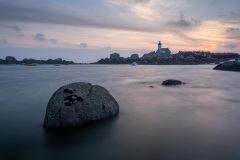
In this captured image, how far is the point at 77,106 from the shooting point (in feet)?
42.0

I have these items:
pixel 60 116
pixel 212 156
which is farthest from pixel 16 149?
pixel 212 156

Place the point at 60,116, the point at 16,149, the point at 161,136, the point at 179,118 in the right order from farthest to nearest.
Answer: the point at 179,118, the point at 60,116, the point at 161,136, the point at 16,149

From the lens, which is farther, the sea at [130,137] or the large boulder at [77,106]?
the large boulder at [77,106]

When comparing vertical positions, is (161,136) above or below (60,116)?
below

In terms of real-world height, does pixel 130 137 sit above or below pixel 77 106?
below

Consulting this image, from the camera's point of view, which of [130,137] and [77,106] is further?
[77,106]

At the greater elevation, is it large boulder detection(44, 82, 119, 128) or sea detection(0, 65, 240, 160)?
large boulder detection(44, 82, 119, 128)

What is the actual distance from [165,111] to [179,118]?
218cm

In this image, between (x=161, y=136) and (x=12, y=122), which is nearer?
(x=161, y=136)

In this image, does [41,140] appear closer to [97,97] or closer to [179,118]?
[97,97]

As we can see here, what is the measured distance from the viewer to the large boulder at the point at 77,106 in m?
12.3

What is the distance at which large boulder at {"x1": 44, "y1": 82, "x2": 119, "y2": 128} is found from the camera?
12266mm

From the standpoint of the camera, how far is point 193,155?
9203 mm

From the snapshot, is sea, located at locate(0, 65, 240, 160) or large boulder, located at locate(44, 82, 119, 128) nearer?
sea, located at locate(0, 65, 240, 160)
